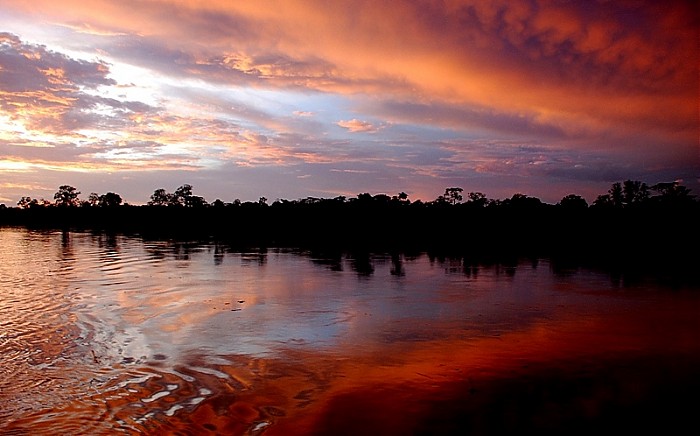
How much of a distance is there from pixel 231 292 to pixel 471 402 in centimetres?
1196

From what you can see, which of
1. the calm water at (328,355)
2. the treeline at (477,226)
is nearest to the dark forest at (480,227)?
the treeline at (477,226)

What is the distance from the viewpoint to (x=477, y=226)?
222ft

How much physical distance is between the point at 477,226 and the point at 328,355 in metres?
59.0

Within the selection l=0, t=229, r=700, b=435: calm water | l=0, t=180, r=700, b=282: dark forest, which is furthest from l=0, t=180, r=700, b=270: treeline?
l=0, t=229, r=700, b=435: calm water

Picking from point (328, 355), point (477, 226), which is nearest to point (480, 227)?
point (477, 226)

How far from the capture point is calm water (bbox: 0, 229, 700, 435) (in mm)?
7828

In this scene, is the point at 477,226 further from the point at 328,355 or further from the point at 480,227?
the point at 328,355

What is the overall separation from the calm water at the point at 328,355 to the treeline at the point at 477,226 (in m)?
20.8

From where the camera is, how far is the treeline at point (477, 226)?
144 ft

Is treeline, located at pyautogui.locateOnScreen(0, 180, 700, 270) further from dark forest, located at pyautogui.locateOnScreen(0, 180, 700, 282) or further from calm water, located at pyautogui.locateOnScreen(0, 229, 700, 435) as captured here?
calm water, located at pyautogui.locateOnScreen(0, 229, 700, 435)

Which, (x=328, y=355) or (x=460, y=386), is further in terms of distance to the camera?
(x=328, y=355)

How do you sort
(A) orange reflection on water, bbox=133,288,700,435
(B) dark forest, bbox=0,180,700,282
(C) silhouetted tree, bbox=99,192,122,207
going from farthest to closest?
1. (C) silhouetted tree, bbox=99,192,122,207
2. (B) dark forest, bbox=0,180,700,282
3. (A) orange reflection on water, bbox=133,288,700,435

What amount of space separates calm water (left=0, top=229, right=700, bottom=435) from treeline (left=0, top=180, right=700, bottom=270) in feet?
68.2

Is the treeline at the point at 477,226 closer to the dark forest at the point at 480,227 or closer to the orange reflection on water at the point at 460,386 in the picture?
the dark forest at the point at 480,227
